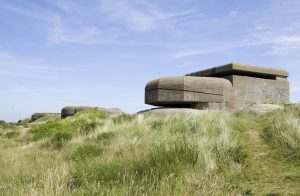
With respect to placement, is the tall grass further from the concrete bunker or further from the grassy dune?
the concrete bunker

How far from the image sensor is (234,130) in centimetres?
689

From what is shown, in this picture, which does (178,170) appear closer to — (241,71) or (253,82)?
(241,71)

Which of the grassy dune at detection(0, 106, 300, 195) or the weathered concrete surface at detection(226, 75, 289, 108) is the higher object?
the weathered concrete surface at detection(226, 75, 289, 108)

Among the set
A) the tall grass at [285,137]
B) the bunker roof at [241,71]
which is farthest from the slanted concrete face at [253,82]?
the tall grass at [285,137]

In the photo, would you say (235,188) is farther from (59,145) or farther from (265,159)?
(59,145)

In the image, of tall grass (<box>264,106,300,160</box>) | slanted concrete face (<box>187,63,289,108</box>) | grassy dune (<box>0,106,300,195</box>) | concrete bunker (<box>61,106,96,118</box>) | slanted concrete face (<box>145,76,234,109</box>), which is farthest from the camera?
concrete bunker (<box>61,106,96,118</box>)

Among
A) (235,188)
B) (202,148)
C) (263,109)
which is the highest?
(263,109)

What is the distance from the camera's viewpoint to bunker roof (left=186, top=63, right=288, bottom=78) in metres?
11.6

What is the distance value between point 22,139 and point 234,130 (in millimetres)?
7701

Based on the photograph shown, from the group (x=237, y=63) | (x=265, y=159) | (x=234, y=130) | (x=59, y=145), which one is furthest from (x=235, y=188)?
(x=237, y=63)

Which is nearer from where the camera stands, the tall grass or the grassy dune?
the grassy dune

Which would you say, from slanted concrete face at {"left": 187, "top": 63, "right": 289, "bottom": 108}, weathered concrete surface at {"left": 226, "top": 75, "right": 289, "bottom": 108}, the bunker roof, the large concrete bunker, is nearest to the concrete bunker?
slanted concrete face at {"left": 187, "top": 63, "right": 289, "bottom": 108}

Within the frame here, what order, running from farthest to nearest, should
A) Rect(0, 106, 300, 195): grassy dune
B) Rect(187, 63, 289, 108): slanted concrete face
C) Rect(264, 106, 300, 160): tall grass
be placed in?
1. Rect(187, 63, 289, 108): slanted concrete face
2. Rect(264, 106, 300, 160): tall grass
3. Rect(0, 106, 300, 195): grassy dune

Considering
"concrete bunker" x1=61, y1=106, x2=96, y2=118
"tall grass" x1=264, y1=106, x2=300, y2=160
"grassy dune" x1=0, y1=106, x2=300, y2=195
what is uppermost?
"concrete bunker" x1=61, y1=106, x2=96, y2=118
